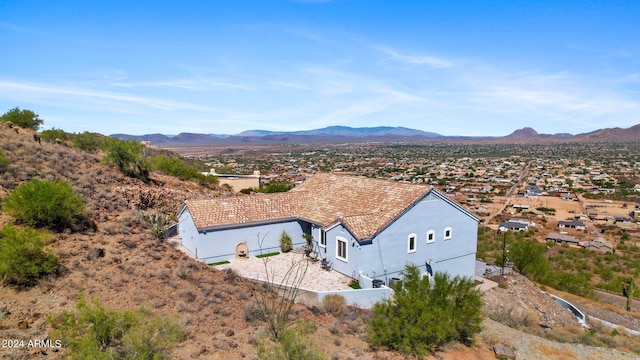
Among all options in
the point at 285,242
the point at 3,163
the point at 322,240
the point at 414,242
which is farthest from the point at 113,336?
the point at 3,163

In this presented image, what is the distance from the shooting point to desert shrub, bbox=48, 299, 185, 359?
30.8ft

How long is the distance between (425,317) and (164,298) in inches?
406

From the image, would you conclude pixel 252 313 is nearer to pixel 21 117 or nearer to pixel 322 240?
pixel 322 240

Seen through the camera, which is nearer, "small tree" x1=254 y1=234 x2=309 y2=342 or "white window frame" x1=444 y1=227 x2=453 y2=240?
"small tree" x1=254 y1=234 x2=309 y2=342

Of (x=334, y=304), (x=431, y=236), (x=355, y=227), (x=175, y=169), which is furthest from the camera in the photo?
(x=175, y=169)

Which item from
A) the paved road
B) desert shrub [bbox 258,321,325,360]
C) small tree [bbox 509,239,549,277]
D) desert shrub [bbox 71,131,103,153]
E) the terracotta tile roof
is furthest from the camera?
the paved road

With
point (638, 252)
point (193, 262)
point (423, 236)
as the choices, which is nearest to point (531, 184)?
point (638, 252)

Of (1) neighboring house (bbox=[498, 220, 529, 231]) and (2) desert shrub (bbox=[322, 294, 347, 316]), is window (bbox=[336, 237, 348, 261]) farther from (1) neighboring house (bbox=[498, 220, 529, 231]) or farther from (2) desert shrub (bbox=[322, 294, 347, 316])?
(1) neighboring house (bbox=[498, 220, 529, 231])

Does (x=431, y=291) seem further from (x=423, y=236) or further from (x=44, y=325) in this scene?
(x=44, y=325)

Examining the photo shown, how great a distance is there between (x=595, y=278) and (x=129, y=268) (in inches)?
1812

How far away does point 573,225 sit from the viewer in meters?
63.6

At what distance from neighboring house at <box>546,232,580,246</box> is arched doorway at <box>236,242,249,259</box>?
166 ft

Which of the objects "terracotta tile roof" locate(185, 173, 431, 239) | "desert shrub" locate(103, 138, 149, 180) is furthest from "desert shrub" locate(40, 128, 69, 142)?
"terracotta tile roof" locate(185, 173, 431, 239)

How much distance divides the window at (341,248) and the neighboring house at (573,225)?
191 feet
